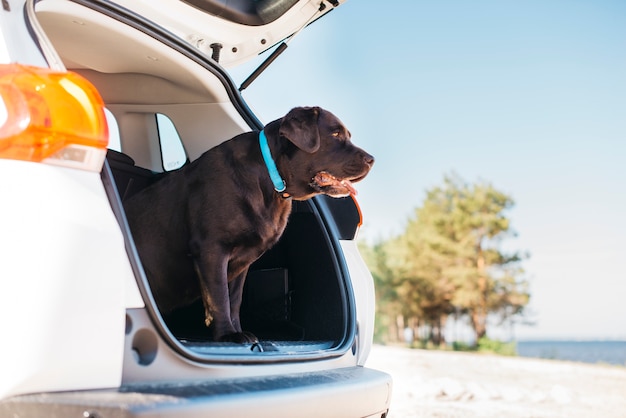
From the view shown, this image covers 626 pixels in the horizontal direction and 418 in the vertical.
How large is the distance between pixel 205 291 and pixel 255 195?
49 cm

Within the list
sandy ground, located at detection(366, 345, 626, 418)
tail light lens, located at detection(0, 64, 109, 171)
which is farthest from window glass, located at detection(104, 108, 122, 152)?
sandy ground, located at detection(366, 345, 626, 418)

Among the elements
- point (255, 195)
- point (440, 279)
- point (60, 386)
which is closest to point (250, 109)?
point (255, 195)

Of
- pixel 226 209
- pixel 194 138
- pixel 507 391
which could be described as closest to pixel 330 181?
pixel 226 209

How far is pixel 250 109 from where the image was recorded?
320 centimetres

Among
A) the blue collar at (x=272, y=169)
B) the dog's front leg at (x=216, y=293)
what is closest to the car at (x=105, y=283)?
the blue collar at (x=272, y=169)

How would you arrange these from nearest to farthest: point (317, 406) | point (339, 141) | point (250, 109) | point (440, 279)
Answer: point (317, 406) → point (250, 109) → point (339, 141) → point (440, 279)

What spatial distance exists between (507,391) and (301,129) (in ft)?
20.7

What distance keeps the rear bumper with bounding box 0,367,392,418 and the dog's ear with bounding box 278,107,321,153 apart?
1208 millimetres

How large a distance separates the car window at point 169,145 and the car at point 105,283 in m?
0.60

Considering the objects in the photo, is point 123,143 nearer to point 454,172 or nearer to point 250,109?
point 250,109

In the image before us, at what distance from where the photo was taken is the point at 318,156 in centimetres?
328

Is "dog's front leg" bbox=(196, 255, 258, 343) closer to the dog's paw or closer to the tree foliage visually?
the dog's paw

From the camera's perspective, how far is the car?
1.30m

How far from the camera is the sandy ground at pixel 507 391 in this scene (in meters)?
6.85
